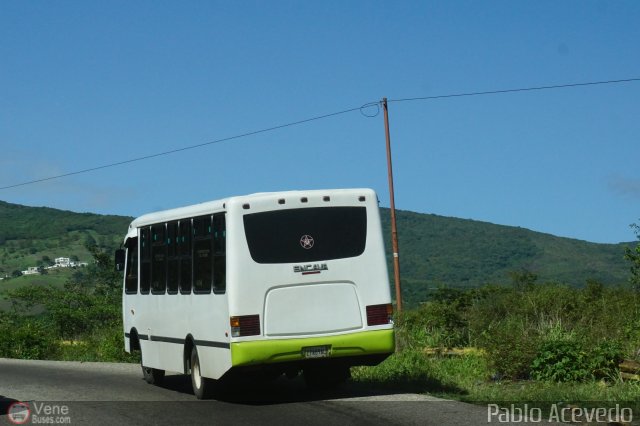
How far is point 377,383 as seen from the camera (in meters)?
17.8

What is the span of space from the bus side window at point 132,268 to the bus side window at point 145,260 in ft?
1.32

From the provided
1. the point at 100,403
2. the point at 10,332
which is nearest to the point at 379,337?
the point at 100,403

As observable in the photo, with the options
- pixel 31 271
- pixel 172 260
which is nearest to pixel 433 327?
pixel 172 260

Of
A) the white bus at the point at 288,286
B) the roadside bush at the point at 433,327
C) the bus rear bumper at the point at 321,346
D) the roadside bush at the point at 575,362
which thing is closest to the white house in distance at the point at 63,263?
the roadside bush at the point at 433,327

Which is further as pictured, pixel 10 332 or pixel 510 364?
pixel 10 332

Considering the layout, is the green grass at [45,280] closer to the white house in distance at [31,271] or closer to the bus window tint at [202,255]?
the white house in distance at [31,271]

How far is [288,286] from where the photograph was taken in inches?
604

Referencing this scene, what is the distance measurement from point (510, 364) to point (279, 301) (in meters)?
5.38

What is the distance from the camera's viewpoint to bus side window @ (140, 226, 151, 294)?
1919cm

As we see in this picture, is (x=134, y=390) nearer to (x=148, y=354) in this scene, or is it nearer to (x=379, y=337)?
(x=148, y=354)

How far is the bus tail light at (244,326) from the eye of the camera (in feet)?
49.0

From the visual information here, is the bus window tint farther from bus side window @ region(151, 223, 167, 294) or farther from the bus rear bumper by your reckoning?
bus side window @ region(151, 223, 167, 294)

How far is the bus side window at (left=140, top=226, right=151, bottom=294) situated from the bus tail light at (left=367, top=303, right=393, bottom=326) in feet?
16.6

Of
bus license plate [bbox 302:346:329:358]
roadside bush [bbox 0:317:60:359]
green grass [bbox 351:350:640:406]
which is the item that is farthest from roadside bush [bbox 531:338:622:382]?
roadside bush [bbox 0:317:60:359]
